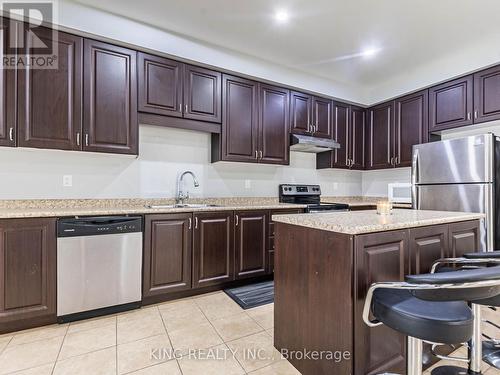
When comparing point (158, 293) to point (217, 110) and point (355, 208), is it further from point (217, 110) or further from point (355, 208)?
point (355, 208)

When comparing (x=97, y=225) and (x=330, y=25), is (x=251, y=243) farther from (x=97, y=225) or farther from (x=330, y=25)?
(x=330, y=25)

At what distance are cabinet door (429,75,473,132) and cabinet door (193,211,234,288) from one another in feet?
9.52

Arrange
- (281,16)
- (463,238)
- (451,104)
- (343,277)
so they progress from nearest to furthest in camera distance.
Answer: (343,277) < (463,238) < (281,16) < (451,104)

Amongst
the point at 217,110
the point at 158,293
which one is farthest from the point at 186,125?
the point at 158,293

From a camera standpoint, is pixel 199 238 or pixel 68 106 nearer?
pixel 68 106

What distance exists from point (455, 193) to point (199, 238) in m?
2.74

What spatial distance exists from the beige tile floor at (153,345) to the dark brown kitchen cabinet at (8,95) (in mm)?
1551

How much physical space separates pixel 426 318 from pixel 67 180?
9.83 feet

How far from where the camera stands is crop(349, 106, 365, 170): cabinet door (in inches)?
167

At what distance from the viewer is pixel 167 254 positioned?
2561mm

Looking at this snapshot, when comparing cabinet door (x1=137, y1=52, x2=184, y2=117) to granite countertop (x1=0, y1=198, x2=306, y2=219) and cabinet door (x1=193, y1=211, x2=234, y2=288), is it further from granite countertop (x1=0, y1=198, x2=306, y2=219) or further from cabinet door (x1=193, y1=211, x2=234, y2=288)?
cabinet door (x1=193, y1=211, x2=234, y2=288)

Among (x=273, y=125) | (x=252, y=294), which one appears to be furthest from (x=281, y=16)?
(x=252, y=294)

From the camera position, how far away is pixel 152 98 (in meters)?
2.77

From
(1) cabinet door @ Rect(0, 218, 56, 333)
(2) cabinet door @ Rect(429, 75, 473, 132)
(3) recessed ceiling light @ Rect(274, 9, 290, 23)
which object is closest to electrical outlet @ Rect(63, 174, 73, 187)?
(1) cabinet door @ Rect(0, 218, 56, 333)
